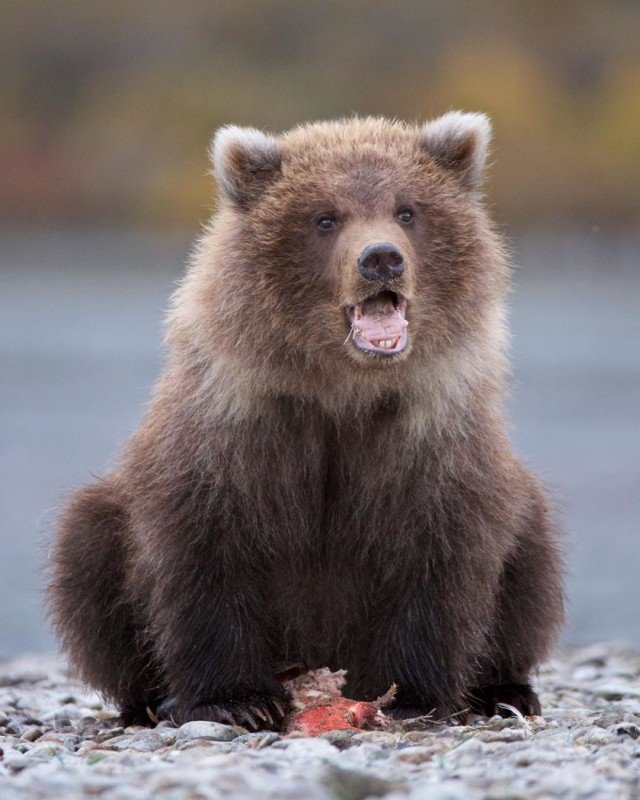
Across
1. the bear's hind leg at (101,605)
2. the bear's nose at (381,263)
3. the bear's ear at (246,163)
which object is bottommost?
the bear's hind leg at (101,605)

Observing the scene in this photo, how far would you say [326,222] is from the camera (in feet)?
23.7

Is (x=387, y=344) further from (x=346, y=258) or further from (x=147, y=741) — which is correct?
(x=147, y=741)

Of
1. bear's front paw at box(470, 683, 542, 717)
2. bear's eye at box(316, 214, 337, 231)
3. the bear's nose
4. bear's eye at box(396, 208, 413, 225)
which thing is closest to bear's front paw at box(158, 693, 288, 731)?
bear's front paw at box(470, 683, 542, 717)

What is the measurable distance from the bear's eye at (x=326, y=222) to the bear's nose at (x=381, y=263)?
1.47ft

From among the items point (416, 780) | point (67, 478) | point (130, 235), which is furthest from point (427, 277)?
point (130, 235)

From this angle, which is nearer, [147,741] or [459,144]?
[147,741]

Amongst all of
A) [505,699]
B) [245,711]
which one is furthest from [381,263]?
[505,699]

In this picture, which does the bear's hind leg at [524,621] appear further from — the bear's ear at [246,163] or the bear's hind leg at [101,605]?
the bear's ear at [246,163]

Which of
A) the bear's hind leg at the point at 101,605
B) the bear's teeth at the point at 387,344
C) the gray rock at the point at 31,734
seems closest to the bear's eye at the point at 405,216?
the bear's teeth at the point at 387,344

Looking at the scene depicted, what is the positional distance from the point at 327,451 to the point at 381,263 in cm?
102

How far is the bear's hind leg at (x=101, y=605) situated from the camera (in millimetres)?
7859

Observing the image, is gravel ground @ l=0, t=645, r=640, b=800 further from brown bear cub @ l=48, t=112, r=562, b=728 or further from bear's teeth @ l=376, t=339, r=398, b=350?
bear's teeth @ l=376, t=339, r=398, b=350

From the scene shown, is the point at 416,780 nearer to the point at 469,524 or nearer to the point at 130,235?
the point at 469,524

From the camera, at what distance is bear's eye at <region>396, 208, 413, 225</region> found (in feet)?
23.8
